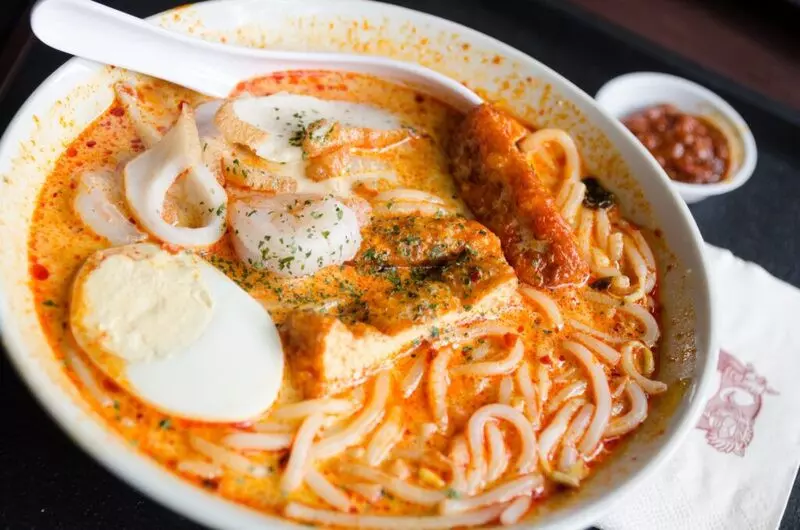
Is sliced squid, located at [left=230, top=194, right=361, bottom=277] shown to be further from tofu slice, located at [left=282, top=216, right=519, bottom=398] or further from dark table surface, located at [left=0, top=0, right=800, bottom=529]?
dark table surface, located at [left=0, top=0, right=800, bottom=529]

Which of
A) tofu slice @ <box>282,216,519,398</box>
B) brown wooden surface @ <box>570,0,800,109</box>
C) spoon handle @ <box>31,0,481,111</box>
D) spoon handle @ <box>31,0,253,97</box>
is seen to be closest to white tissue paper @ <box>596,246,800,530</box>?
tofu slice @ <box>282,216,519,398</box>

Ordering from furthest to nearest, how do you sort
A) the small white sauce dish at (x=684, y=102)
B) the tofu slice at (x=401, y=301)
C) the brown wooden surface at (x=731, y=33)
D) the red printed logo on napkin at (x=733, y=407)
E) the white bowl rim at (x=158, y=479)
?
1. the brown wooden surface at (x=731, y=33)
2. the small white sauce dish at (x=684, y=102)
3. the red printed logo on napkin at (x=733, y=407)
4. the tofu slice at (x=401, y=301)
5. the white bowl rim at (x=158, y=479)

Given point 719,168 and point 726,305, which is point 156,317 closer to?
point 726,305

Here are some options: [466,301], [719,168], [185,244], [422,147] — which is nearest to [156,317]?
[185,244]

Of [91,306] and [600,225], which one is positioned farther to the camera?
[600,225]

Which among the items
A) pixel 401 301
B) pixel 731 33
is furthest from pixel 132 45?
pixel 731 33

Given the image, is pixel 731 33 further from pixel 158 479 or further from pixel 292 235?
pixel 158 479

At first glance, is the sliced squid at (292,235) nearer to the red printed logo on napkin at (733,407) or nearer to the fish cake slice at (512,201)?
the fish cake slice at (512,201)

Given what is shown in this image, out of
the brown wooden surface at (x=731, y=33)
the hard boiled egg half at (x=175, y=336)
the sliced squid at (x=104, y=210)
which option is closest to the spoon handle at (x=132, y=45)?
the sliced squid at (x=104, y=210)
